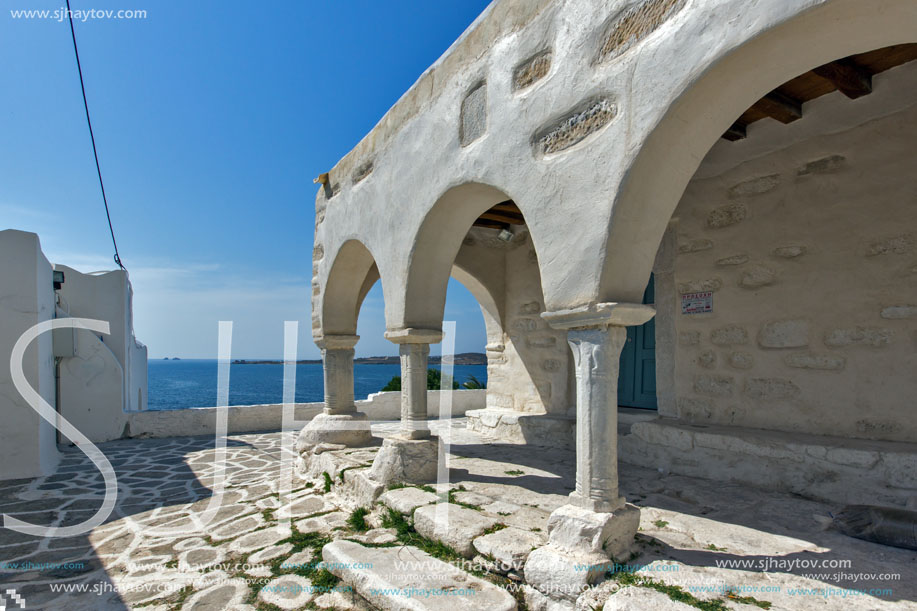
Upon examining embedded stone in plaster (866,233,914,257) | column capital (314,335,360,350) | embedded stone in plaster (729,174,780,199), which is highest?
embedded stone in plaster (729,174,780,199)

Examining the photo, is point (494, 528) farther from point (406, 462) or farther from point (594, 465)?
point (406, 462)

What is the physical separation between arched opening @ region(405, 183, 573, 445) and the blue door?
0.67 metres

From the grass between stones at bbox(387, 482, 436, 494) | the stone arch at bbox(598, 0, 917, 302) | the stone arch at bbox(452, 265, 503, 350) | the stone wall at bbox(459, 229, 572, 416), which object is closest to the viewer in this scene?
the stone arch at bbox(598, 0, 917, 302)

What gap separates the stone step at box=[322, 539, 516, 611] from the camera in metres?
2.27

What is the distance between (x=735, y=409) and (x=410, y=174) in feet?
10.5

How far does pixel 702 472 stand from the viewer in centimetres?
376

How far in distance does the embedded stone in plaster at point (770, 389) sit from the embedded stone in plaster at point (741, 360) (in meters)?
0.12

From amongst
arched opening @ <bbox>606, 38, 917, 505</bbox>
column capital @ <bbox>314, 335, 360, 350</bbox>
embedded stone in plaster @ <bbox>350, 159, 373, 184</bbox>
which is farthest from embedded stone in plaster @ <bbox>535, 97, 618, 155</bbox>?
column capital @ <bbox>314, 335, 360, 350</bbox>

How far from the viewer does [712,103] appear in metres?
2.05

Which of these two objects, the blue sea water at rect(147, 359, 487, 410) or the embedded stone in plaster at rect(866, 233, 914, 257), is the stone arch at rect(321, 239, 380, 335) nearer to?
the embedded stone in plaster at rect(866, 233, 914, 257)

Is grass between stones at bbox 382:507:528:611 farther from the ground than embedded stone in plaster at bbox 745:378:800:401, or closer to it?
closer to it

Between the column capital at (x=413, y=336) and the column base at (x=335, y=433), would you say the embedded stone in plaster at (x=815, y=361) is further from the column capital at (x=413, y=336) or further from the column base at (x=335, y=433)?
the column base at (x=335, y=433)

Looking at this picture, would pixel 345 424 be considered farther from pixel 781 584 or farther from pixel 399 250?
pixel 781 584

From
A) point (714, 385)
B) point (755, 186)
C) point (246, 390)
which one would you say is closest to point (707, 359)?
point (714, 385)
